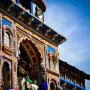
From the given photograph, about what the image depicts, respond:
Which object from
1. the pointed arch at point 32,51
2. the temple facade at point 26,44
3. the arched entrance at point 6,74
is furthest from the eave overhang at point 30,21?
the arched entrance at point 6,74

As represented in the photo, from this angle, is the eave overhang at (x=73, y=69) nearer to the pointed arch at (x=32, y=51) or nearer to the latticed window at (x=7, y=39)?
the pointed arch at (x=32, y=51)

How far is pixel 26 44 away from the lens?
65.1 ft

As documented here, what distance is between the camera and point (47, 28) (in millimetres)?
20844

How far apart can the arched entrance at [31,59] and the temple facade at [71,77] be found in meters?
4.85

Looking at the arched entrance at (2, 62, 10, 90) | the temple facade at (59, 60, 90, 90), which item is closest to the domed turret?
the arched entrance at (2, 62, 10, 90)

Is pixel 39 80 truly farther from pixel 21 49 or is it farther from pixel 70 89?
pixel 70 89

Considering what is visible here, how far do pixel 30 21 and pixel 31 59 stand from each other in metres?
2.26

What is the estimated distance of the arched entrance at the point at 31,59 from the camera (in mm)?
20125

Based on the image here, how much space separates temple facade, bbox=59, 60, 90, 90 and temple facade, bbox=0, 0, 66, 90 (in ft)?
12.6

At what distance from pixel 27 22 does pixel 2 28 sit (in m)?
2.29

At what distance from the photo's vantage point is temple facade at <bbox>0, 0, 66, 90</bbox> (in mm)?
17562

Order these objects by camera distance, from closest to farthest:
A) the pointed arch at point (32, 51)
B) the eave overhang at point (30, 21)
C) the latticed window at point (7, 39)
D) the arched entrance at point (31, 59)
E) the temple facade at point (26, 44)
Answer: the temple facade at point (26, 44) < the latticed window at point (7, 39) < the eave overhang at point (30, 21) < the pointed arch at point (32, 51) < the arched entrance at point (31, 59)

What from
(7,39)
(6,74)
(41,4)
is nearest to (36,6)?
(41,4)

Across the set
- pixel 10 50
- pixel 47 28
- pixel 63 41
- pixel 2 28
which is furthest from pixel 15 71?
pixel 63 41
